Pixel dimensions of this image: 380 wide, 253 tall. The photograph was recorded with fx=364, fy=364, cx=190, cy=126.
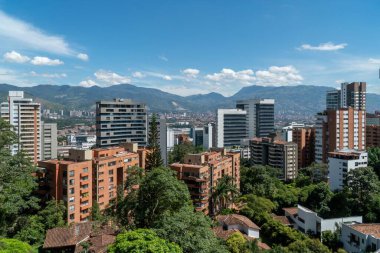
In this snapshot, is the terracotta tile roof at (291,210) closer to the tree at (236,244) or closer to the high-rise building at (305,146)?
the tree at (236,244)

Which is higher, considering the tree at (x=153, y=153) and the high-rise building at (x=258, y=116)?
the high-rise building at (x=258, y=116)

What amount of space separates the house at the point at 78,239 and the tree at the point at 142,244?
5.43 meters

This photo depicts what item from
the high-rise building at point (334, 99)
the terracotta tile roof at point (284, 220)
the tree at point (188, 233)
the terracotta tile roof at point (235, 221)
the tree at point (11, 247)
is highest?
the high-rise building at point (334, 99)

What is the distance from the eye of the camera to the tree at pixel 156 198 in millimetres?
18891

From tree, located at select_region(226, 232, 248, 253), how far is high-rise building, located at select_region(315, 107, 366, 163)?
32.2 metres

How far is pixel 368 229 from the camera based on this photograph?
85.8ft

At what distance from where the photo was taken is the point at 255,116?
93.4 m

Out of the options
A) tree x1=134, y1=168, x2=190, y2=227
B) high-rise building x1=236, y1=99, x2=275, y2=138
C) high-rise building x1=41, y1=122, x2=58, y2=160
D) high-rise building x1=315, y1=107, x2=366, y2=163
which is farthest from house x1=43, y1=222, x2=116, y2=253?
high-rise building x1=236, y1=99, x2=275, y2=138

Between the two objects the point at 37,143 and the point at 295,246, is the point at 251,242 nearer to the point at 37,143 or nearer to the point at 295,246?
the point at 295,246

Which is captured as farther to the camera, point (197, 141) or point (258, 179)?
point (197, 141)

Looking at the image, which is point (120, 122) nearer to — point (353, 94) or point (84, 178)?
point (84, 178)

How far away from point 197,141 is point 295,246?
267 feet

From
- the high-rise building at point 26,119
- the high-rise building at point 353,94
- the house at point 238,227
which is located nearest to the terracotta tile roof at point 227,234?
the house at point 238,227

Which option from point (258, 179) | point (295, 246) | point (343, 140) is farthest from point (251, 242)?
point (343, 140)
